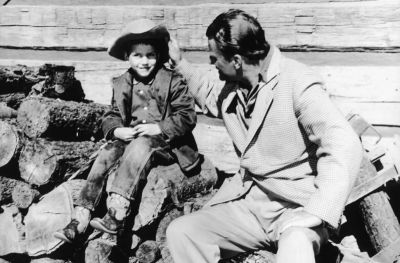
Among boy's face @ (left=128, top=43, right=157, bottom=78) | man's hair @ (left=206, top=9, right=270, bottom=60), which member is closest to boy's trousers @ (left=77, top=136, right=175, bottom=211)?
boy's face @ (left=128, top=43, right=157, bottom=78)

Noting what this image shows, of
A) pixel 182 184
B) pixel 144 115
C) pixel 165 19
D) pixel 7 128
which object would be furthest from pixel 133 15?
pixel 182 184

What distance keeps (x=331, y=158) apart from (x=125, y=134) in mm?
1730

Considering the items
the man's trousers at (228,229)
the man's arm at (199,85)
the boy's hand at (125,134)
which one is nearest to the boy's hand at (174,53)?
the man's arm at (199,85)

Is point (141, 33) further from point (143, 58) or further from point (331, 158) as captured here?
point (331, 158)

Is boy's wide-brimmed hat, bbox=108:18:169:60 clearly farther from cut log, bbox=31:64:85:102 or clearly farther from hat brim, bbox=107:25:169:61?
cut log, bbox=31:64:85:102

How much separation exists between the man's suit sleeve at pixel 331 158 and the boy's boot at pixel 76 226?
1.68 m

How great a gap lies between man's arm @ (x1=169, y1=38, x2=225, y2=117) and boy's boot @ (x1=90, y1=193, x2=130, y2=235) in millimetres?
852

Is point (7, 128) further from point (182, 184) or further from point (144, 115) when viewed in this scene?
point (182, 184)

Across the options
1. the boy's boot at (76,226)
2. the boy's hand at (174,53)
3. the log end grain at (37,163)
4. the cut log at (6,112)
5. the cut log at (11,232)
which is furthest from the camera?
the cut log at (6,112)

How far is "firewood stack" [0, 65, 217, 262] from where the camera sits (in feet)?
12.0

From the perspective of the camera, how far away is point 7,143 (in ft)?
13.8

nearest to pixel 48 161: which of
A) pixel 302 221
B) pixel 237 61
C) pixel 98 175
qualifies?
pixel 98 175

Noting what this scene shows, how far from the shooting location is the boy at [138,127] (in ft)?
11.8

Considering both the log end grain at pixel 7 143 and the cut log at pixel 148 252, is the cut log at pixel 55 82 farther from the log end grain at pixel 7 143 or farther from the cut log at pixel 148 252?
the cut log at pixel 148 252
